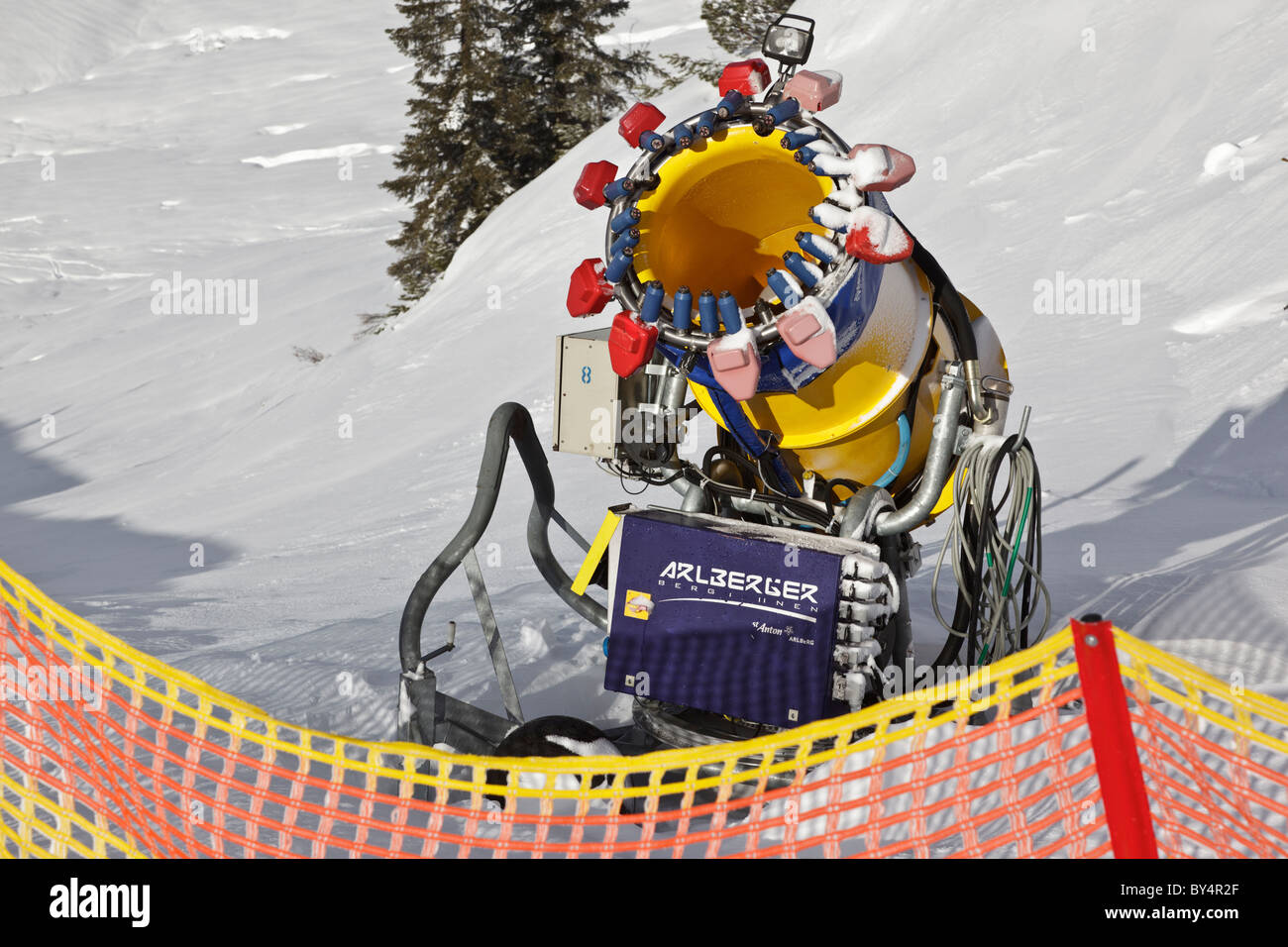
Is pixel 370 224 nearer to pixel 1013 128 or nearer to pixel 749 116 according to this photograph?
pixel 1013 128

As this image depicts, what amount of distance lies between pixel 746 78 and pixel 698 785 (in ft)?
7.91

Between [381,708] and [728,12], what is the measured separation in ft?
68.6

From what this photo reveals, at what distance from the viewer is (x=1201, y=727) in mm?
4824

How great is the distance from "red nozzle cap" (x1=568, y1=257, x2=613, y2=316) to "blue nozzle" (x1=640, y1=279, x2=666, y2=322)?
0.58 feet

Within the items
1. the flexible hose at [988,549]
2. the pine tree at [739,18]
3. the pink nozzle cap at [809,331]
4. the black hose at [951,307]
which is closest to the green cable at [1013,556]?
the flexible hose at [988,549]

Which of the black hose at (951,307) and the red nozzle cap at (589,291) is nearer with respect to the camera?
the red nozzle cap at (589,291)

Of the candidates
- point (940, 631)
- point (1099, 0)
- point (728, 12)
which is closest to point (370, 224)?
point (728, 12)

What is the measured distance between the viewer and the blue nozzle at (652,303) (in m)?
4.55

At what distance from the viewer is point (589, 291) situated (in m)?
4.73

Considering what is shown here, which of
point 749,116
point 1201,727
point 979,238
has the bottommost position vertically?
point 1201,727

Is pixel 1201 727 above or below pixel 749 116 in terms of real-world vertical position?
below

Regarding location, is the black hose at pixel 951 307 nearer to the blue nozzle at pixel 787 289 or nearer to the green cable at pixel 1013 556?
the green cable at pixel 1013 556

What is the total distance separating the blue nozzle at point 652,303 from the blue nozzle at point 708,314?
6.3 inches
